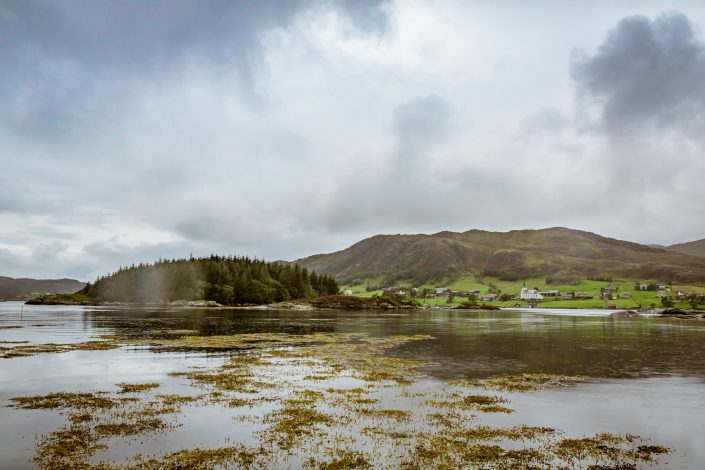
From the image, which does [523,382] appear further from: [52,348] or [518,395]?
[52,348]

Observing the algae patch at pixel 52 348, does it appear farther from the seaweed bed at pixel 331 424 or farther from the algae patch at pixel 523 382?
the algae patch at pixel 523 382

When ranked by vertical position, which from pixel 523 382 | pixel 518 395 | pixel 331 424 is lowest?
pixel 523 382

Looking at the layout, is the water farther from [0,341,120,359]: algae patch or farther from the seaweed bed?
[0,341,120,359]: algae patch

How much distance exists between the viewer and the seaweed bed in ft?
51.4

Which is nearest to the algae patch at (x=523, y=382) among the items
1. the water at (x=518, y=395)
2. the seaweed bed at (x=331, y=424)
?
the seaweed bed at (x=331, y=424)

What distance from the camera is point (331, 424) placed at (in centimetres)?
2002

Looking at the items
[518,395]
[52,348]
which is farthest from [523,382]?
[52,348]

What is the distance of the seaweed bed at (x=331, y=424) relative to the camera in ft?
51.4

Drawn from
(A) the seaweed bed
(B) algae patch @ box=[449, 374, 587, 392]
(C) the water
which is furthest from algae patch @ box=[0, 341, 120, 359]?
(B) algae patch @ box=[449, 374, 587, 392]

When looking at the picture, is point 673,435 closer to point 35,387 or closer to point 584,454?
point 584,454

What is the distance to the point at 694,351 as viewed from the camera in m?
51.2

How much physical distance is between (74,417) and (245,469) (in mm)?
11252

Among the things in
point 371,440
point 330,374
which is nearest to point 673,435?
point 371,440

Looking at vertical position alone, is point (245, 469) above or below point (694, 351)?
above
